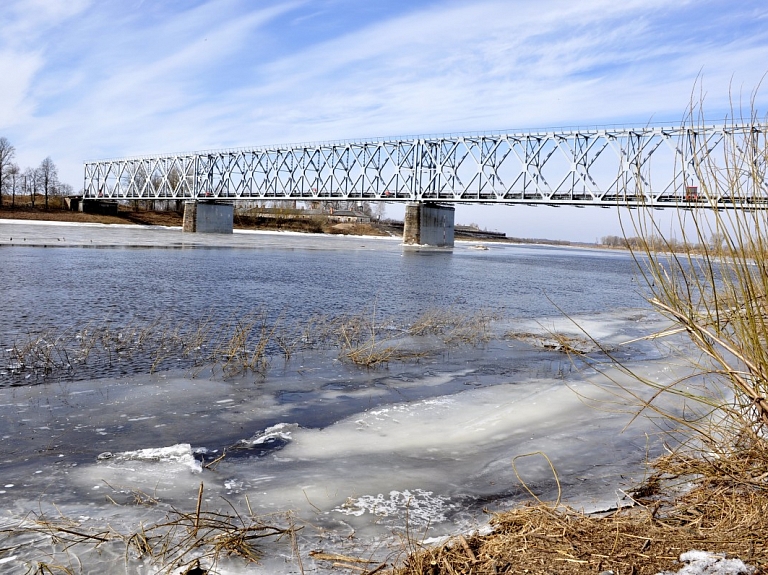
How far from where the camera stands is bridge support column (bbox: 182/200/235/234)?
10181 cm

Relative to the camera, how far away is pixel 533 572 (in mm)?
3318

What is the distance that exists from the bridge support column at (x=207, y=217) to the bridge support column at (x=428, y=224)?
115ft

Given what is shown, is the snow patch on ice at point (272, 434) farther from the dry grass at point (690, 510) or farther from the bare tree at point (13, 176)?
the bare tree at point (13, 176)

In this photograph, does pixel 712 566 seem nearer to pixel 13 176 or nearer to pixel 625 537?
pixel 625 537

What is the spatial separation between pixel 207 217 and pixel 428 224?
3986 cm

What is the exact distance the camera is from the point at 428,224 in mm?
86250

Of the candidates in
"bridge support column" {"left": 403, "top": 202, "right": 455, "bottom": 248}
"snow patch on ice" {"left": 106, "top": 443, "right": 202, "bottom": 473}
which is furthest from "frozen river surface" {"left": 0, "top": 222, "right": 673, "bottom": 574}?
"bridge support column" {"left": 403, "top": 202, "right": 455, "bottom": 248}

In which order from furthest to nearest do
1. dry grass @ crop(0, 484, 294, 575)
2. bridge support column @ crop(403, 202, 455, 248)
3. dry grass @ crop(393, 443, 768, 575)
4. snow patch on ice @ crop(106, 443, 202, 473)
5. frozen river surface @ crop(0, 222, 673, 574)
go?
bridge support column @ crop(403, 202, 455, 248)
snow patch on ice @ crop(106, 443, 202, 473)
frozen river surface @ crop(0, 222, 673, 574)
dry grass @ crop(0, 484, 294, 575)
dry grass @ crop(393, 443, 768, 575)

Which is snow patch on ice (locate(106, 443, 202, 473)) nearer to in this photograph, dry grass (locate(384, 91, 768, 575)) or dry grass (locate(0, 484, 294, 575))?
dry grass (locate(0, 484, 294, 575))

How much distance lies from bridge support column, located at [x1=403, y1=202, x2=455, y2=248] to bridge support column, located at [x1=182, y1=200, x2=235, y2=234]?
115ft

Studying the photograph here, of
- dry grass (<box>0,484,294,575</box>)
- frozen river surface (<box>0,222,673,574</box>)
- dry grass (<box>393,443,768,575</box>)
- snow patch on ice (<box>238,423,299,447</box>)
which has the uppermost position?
dry grass (<box>393,443,768,575</box>)

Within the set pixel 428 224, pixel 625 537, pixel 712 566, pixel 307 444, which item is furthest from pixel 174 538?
pixel 428 224

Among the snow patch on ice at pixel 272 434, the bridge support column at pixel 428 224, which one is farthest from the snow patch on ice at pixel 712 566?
the bridge support column at pixel 428 224

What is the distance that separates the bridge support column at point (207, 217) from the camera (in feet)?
334
